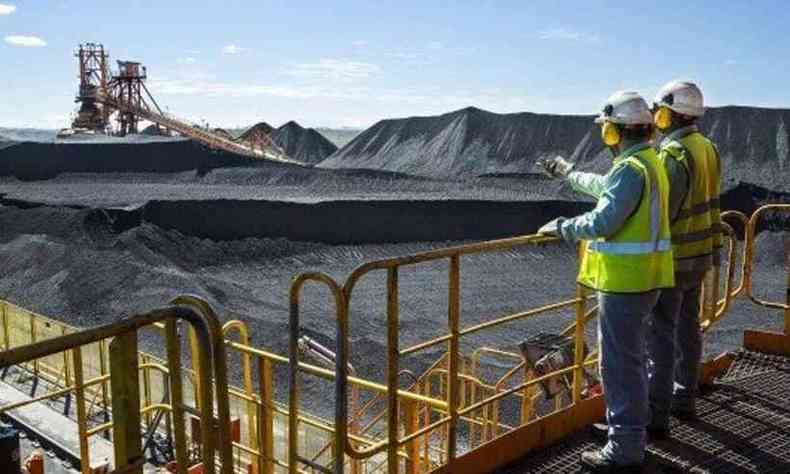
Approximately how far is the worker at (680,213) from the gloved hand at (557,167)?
0.51m

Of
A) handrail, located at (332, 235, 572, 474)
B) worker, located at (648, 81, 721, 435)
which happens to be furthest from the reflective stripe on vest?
worker, located at (648, 81, 721, 435)

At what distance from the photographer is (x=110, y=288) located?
57.2 ft

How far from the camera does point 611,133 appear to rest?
10.7ft

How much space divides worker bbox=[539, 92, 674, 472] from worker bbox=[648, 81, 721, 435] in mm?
452

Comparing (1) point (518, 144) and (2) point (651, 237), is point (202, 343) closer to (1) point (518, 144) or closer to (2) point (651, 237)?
(2) point (651, 237)

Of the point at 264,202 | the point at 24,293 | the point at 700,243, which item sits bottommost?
the point at 24,293

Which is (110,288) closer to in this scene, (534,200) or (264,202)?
(264,202)

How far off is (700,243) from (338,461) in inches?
85.6

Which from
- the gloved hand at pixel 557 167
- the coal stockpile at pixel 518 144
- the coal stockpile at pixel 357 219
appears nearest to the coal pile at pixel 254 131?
the coal stockpile at pixel 518 144

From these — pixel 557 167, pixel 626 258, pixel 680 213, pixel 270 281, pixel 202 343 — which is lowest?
pixel 270 281

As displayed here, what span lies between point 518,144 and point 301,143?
16.7 meters

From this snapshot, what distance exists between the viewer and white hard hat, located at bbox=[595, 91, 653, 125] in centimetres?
316

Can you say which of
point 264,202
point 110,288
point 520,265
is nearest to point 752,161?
point 520,265

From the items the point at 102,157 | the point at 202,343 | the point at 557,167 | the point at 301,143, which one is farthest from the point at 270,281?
the point at 301,143
